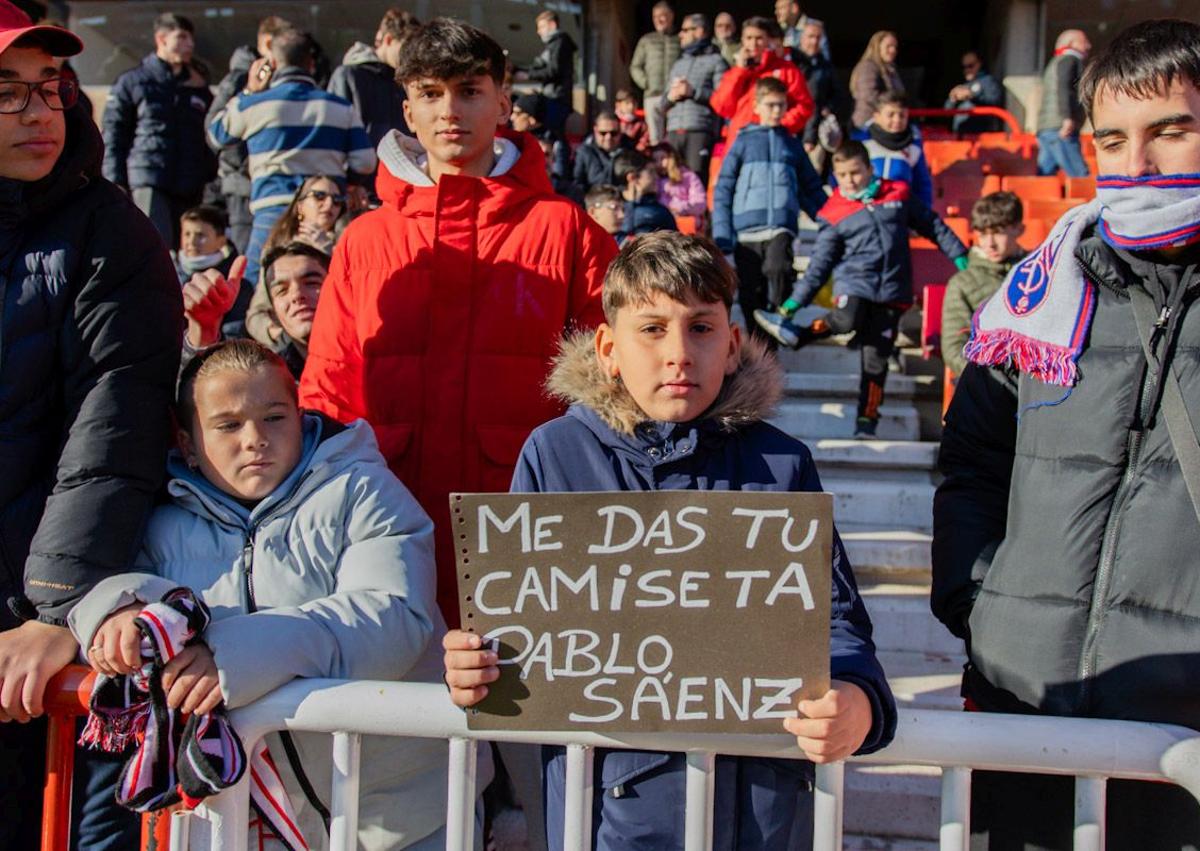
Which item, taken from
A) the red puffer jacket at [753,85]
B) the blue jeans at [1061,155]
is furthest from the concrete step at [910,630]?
the blue jeans at [1061,155]

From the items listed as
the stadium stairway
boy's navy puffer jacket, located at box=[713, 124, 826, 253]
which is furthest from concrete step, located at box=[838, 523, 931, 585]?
boy's navy puffer jacket, located at box=[713, 124, 826, 253]

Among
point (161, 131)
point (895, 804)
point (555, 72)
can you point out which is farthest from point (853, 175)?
point (555, 72)

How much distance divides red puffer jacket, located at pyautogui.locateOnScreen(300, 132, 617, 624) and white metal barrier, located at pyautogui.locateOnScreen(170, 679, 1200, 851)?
779 millimetres

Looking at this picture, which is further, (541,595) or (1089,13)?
(1089,13)

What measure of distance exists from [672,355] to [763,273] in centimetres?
487

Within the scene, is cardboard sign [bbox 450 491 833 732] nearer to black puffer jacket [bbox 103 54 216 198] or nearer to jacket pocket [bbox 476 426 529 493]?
jacket pocket [bbox 476 426 529 493]

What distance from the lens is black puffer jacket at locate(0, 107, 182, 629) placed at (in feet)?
6.15

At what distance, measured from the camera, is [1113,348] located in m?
1.82

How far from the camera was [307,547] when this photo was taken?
2.00m

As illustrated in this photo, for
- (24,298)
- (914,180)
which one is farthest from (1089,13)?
(24,298)

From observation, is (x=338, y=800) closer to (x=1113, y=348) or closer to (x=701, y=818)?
(x=701, y=818)

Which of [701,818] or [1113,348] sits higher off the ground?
[1113,348]

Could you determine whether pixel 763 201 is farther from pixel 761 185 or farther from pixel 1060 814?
pixel 1060 814

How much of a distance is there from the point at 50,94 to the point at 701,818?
1730 mm
